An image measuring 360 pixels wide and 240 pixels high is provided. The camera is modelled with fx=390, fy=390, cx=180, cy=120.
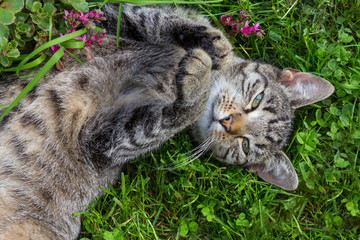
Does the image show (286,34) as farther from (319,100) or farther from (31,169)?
(31,169)

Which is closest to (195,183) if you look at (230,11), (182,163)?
(182,163)

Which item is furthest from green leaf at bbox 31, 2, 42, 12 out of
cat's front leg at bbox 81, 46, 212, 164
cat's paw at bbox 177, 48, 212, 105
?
cat's paw at bbox 177, 48, 212, 105

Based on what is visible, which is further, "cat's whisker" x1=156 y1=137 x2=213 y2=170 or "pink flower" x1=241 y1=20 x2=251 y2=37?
"pink flower" x1=241 y1=20 x2=251 y2=37

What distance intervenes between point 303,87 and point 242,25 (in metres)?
0.84

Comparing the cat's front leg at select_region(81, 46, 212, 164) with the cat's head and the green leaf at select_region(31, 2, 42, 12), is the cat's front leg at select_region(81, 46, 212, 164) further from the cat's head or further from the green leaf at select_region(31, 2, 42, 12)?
the green leaf at select_region(31, 2, 42, 12)

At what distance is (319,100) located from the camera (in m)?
3.65

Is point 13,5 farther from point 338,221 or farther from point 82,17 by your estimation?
point 338,221

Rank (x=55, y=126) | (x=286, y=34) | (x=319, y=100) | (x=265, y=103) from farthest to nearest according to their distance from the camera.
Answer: (x=286, y=34), (x=319, y=100), (x=265, y=103), (x=55, y=126)

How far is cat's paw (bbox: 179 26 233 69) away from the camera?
330 centimetres

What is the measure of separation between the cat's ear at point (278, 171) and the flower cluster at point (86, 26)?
180cm

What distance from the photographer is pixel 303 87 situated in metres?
3.64

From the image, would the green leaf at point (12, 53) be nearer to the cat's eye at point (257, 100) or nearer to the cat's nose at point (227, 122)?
the cat's nose at point (227, 122)

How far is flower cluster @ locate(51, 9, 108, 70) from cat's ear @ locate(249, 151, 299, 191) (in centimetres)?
180

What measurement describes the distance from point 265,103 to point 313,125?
28.6 inches
